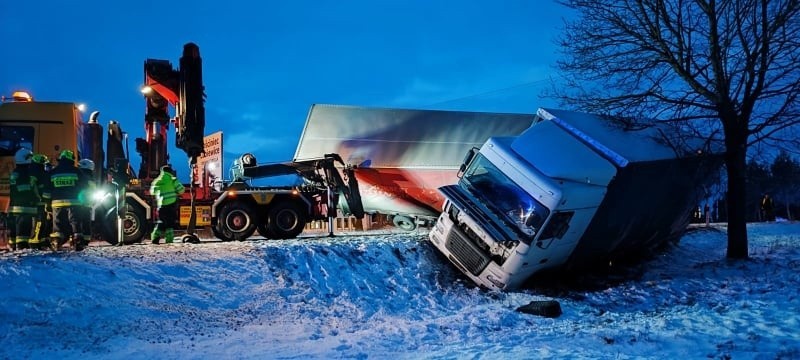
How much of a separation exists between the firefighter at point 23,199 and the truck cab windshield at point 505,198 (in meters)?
6.49

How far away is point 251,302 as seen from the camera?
8047mm

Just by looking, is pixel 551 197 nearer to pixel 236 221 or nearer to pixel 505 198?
pixel 505 198

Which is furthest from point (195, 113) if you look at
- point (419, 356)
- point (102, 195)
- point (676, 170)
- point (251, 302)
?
point (676, 170)

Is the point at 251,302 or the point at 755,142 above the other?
the point at 755,142

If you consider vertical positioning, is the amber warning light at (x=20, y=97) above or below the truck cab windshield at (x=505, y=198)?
above

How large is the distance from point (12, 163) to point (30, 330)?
20.7 feet

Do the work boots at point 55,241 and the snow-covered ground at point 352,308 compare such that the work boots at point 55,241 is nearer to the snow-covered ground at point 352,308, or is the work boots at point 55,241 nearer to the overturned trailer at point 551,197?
the snow-covered ground at point 352,308

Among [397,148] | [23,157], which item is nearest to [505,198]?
[397,148]

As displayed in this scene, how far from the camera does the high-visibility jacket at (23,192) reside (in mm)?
9156

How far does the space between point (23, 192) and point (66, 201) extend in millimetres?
704

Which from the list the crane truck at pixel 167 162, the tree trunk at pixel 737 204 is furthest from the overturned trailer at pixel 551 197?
the crane truck at pixel 167 162

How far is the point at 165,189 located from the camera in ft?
37.0

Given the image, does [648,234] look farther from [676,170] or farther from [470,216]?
[470,216]

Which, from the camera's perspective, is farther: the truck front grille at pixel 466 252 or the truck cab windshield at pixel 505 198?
the truck front grille at pixel 466 252
